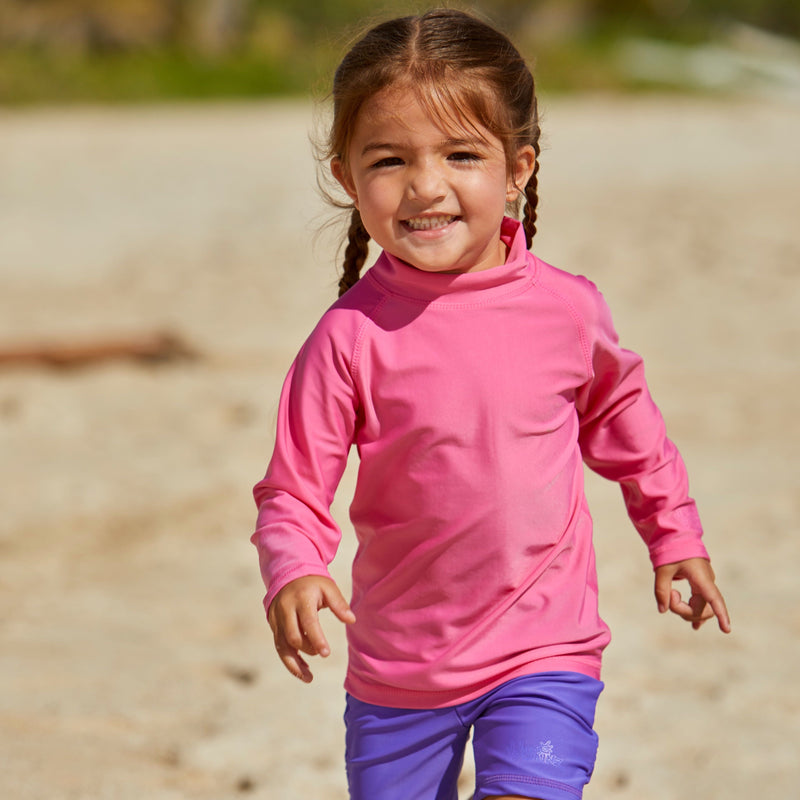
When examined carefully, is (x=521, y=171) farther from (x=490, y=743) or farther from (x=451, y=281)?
(x=490, y=743)

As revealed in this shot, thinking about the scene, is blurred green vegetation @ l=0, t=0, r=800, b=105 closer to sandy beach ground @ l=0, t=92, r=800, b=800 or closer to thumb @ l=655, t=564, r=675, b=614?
sandy beach ground @ l=0, t=92, r=800, b=800

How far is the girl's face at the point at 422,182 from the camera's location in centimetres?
183

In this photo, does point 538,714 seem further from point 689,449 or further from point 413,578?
point 689,449

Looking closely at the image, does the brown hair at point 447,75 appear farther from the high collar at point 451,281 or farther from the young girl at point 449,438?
the high collar at point 451,281

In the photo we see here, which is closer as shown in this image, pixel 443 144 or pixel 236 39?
pixel 443 144

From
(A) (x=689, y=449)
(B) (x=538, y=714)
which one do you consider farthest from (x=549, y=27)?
(B) (x=538, y=714)

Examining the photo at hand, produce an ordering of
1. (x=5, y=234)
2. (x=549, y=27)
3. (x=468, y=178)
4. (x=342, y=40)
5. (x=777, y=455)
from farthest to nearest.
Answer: (x=549, y=27) → (x=5, y=234) → (x=777, y=455) → (x=342, y=40) → (x=468, y=178)

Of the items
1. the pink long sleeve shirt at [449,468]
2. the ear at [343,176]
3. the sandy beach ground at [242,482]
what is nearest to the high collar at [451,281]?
the pink long sleeve shirt at [449,468]

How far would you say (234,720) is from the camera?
3.15 metres

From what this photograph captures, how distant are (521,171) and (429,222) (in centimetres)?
20

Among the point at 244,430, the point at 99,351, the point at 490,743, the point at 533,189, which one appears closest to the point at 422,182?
the point at 533,189

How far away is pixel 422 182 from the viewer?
5.96 feet

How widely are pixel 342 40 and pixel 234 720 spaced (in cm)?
173

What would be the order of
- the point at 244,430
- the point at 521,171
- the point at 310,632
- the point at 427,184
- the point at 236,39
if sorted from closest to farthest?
the point at 310,632
the point at 427,184
the point at 521,171
the point at 244,430
the point at 236,39
